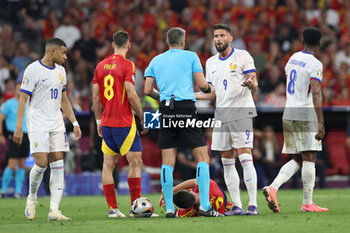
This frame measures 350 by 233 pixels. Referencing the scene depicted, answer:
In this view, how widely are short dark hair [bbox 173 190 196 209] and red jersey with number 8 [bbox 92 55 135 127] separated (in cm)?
122

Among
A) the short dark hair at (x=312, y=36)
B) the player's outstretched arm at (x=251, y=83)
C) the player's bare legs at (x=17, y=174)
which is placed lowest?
the player's bare legs at (x=17, y=174)

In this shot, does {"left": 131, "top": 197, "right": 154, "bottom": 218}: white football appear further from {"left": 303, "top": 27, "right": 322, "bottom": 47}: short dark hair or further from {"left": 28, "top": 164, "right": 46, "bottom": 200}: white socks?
{"left": 303, "top": 27, "right": 322, "bottom": 47}: short dark hair

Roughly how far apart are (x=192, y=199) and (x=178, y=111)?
1137mm

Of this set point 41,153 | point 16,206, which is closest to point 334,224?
point 41,153

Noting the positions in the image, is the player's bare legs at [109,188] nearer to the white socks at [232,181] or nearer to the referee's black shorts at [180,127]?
the referee's black shorts at [180,127]

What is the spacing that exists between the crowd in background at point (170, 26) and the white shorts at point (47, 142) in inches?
325

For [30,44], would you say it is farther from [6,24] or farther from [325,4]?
[325,4]

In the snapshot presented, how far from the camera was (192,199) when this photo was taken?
8.85 metres

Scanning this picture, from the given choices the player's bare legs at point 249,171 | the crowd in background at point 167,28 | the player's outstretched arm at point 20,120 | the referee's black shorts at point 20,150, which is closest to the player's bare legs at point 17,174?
the referee's black shorts at point 20,150

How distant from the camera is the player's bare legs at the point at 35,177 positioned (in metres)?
9.26

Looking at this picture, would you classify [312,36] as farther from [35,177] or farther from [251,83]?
[35,177]

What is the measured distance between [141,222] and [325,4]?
52.3 feet

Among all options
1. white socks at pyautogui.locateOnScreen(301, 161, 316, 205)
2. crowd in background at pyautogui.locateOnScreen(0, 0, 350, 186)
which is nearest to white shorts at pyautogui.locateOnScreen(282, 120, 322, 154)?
white socks at pyautogui.locateOnScreen(301, 161, 316, 205)

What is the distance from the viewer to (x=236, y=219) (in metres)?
8.40
